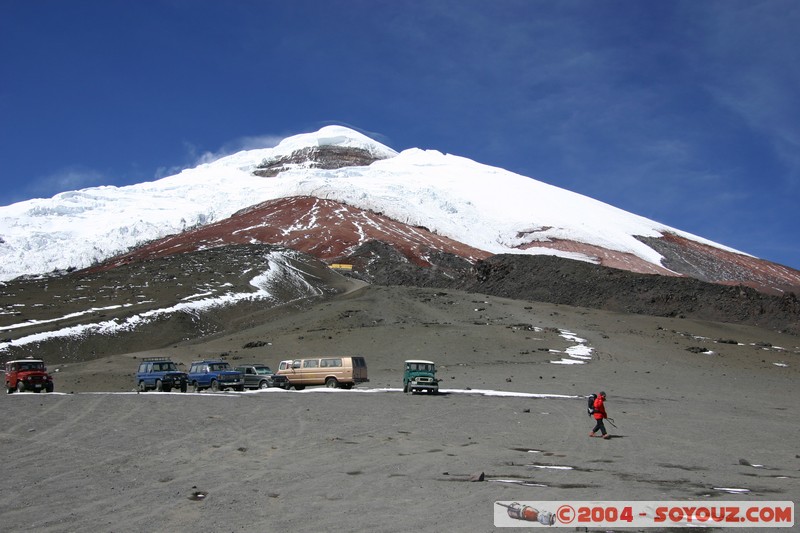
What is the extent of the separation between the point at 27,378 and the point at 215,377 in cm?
910

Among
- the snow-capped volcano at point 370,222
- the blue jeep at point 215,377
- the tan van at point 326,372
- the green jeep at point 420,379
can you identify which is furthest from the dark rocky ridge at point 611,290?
the blue jeep at point 215,377

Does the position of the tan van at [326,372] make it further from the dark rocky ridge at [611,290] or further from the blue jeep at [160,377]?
the dark rocky ridge at [611,290]

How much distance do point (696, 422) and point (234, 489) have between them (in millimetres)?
18018

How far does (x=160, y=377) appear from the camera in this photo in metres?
37.0

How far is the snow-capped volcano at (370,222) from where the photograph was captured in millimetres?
129000

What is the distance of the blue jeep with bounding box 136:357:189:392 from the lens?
36.9 meters

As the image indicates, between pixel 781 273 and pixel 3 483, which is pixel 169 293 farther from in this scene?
pixel 781 273

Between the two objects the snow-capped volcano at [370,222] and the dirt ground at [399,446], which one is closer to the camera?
the dirt ground at [399,446]
